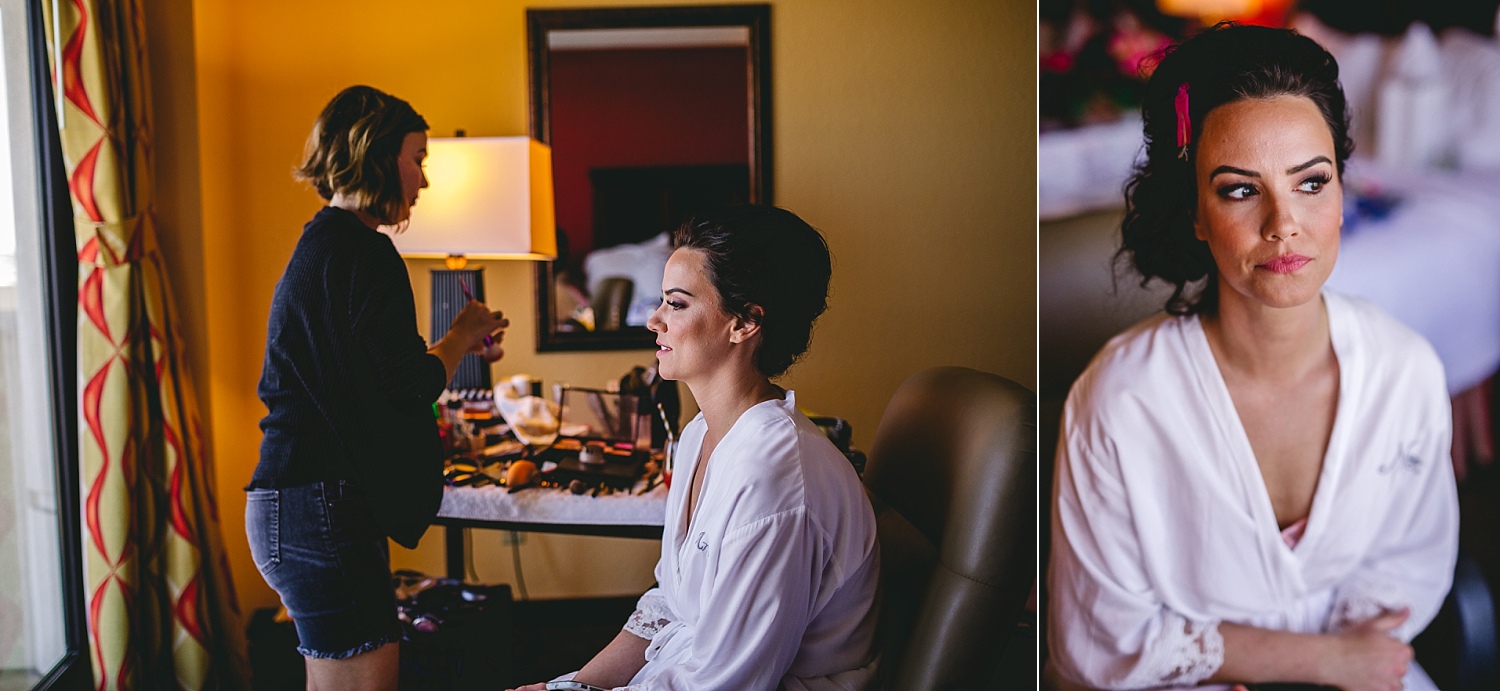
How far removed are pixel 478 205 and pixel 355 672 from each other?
3.93 ft

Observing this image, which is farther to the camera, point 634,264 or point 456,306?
point 634,264

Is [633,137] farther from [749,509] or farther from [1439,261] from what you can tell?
[1439,261]

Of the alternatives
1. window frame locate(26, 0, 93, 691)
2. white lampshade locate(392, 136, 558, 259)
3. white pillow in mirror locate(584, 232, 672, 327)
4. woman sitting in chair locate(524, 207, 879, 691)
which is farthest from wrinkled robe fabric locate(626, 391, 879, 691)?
window frame locate(26, 0, 93, 691)

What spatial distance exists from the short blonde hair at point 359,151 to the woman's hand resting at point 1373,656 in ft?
4.97

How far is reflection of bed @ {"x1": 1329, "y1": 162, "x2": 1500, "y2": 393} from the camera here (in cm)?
67

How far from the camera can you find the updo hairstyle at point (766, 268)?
3.88 ft

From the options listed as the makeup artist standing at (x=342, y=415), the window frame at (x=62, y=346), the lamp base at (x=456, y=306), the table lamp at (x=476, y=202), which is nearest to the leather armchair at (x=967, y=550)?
the makeup artist standing at (x=342, y=415)

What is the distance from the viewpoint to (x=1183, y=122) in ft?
2.39

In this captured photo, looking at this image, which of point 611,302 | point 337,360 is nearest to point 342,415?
point 337,360

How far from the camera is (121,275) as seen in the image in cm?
199

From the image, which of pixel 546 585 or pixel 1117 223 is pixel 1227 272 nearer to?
pixel 1117 223

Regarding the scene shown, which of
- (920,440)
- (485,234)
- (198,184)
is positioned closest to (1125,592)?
(920,440)

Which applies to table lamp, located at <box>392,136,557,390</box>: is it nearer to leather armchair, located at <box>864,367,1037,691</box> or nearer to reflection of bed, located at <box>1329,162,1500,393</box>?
leather armchair, located at <box>864,367,1037,691</box>

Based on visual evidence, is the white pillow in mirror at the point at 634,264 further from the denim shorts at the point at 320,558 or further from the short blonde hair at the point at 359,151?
the denim shorts at the point at 320,558
